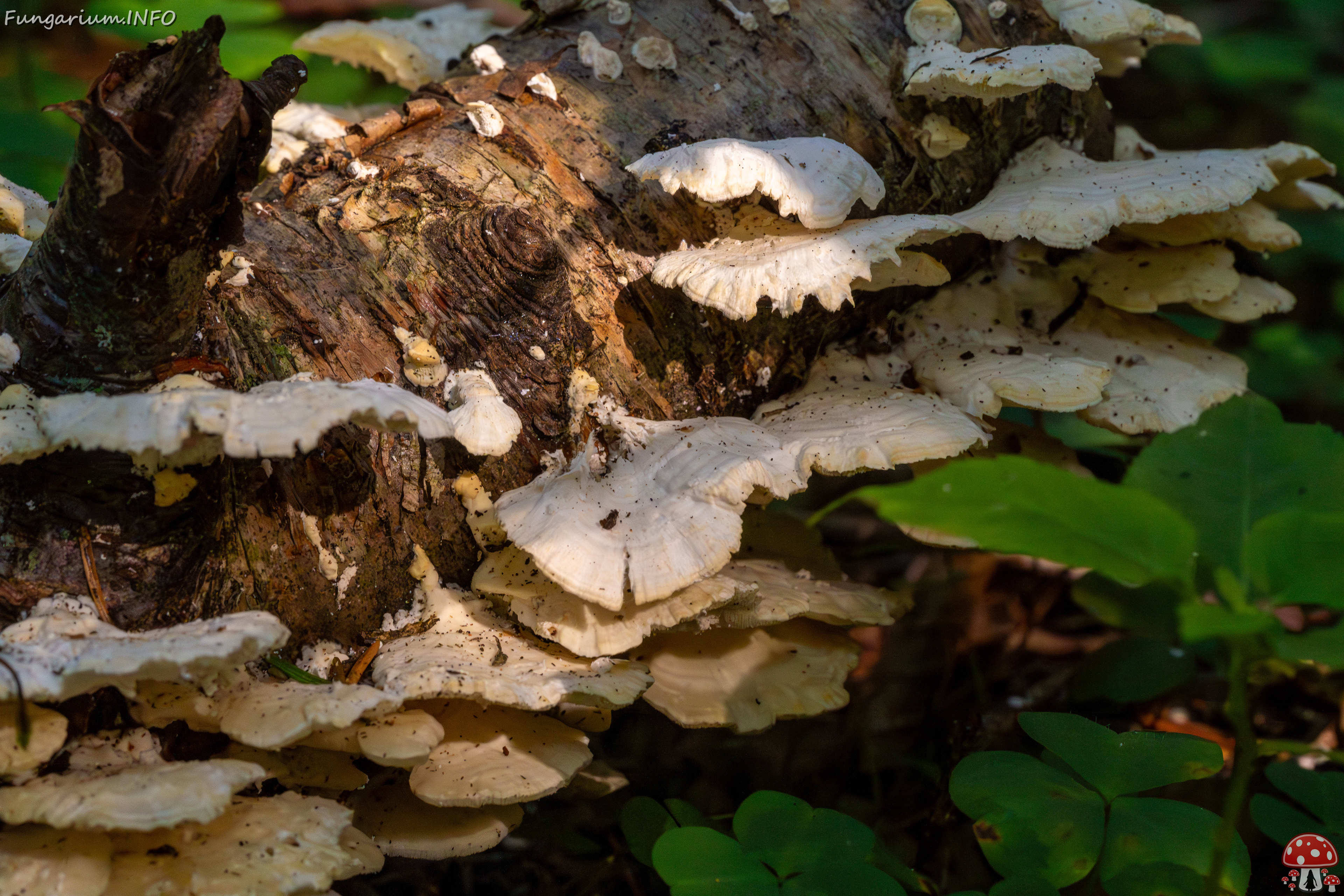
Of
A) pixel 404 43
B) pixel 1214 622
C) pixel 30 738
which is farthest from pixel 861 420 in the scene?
pixel 404 43

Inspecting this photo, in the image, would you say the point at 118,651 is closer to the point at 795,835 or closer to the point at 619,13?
the point at 795,835

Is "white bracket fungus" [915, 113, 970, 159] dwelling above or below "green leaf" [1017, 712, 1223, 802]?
above

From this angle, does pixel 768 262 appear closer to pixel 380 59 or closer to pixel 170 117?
pixel 170 117

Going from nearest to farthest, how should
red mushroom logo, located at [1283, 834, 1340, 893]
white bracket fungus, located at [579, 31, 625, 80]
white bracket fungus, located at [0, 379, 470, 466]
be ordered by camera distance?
white bracket fungus, located at [0, 379, 470, 466] < red mushroom logo, located at [1283, 834, 1340, 893] < white bracket fungus, located at [579, 31, 625, 80]

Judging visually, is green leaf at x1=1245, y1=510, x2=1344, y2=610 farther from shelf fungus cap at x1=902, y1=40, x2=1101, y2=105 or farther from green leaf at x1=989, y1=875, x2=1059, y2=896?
shelf fungus cap at x1=902, y1=40, x2=1101, y2=105

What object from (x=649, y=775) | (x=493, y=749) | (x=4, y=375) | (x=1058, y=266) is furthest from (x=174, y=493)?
(x=1058, y=266)

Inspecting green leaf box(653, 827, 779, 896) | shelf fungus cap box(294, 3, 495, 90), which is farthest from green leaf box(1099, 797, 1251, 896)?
shelf fungus cap box(294, 3, 495, 90)

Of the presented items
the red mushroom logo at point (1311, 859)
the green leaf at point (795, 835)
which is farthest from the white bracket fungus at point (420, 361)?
the red mushroom logo at point (1311, 859)
